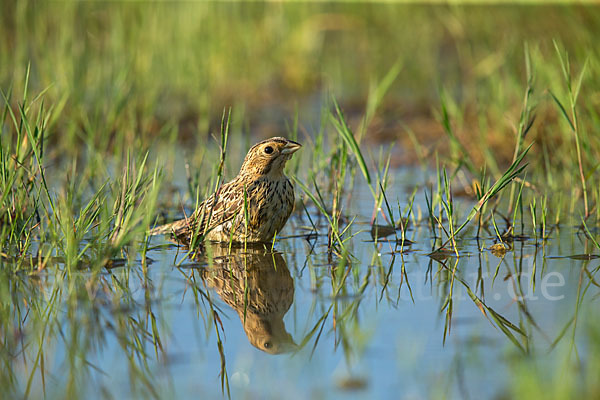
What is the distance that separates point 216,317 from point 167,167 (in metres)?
3.98

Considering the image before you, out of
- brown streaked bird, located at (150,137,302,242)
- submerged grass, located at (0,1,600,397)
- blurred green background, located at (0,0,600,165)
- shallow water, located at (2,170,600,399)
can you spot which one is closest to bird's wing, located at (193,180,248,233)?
brown streaked bird, located at (150,137,302,242)

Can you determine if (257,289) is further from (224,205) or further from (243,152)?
(243,152)

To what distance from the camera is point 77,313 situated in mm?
4613

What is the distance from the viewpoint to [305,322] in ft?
14.9

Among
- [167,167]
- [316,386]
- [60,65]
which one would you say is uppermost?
[60,65]

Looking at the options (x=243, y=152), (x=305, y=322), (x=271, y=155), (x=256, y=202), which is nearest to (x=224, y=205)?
(x=256, y=202)

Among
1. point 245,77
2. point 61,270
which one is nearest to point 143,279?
point 61,270

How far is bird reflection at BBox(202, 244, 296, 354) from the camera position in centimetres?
436

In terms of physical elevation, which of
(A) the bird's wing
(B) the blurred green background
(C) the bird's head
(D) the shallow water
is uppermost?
(B) the blurred green background

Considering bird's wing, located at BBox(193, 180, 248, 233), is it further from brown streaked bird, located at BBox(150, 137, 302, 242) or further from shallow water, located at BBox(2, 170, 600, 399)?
shallow water, located at BBox(2, 170, 600, 399)

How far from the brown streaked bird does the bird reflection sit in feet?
0.50

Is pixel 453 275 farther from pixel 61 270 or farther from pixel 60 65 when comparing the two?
pixel 60 65

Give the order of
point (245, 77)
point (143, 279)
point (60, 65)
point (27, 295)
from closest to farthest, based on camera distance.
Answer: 1. point (27, 295)
2. point (143, 279)
3. point (60, 65)
4. point (245, 77)

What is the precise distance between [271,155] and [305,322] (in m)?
2.09
